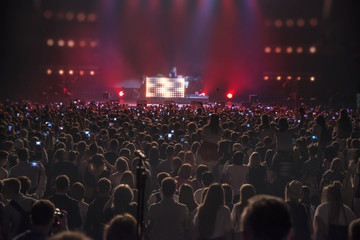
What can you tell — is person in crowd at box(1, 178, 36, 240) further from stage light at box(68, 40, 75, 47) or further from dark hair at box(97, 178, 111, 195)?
stage light at box(68, 40, 75, 47)

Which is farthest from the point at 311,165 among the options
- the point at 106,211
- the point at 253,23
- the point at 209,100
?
the point at 253,23

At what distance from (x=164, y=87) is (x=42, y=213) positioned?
3253 centimetres

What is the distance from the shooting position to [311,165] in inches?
342

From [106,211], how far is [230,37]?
117 feet

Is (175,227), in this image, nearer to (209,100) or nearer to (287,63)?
A: (209,100)

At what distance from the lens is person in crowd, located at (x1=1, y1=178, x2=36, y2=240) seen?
4938 millimetres

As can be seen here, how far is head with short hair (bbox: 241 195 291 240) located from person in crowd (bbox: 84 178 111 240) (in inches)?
147

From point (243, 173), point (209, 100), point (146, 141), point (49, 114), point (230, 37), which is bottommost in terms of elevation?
point (243, 173)

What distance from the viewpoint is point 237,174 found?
7.82 meters

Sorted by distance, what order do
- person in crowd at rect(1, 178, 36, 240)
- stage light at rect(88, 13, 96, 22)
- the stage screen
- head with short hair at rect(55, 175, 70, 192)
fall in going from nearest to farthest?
person in crowd at rect(1, 178, 36, 240) < head with short hair at rect(55, 175, 70, 192) < the stage screen < stage light at rect(88, 13, 96, 22)

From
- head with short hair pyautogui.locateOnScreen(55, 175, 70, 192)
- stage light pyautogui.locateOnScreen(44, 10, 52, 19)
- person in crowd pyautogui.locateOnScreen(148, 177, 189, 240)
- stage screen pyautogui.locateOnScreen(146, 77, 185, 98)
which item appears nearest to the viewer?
person in crowd pyautogui.locateOnScreen(148, 177, 189, 240)

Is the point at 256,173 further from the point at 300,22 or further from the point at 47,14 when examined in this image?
the point at 47,14

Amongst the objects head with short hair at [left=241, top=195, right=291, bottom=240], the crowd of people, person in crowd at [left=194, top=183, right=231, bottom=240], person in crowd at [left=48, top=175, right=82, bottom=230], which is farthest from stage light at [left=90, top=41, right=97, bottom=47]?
head with short hair at [left=241, top=195, right=291, bottom=240]

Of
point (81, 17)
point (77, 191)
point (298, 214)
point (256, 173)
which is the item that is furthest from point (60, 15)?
point (298, 214)
